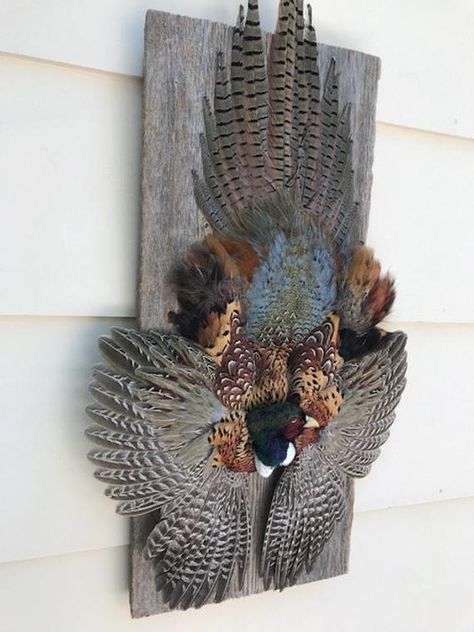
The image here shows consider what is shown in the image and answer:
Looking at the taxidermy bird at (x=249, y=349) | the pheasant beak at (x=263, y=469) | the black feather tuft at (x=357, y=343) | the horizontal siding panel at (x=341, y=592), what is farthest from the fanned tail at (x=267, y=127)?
the horizontal siding panel at (x=341, y=592)

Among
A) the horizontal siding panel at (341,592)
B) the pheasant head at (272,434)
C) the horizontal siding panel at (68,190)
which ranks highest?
the horizontal siding panel at (68,190)

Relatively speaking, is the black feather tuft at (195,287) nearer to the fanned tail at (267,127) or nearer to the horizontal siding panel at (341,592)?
the fanned tail at (267,127)

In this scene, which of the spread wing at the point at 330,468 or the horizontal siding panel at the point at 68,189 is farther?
the spread wing at the point at 330,468

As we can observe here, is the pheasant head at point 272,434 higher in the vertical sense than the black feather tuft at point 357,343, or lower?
lower

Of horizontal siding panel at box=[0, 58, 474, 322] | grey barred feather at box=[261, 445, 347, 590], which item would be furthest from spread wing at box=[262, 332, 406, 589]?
horizontal siding panel at box=[0, 58, 474, 322]

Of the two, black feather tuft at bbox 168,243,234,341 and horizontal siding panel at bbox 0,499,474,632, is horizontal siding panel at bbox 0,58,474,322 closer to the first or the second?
black feather tuft at bbox 168,243,234,341

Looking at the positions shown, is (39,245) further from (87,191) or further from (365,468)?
(365,468)

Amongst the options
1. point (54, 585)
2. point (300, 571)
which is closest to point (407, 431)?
point (300, 571)
